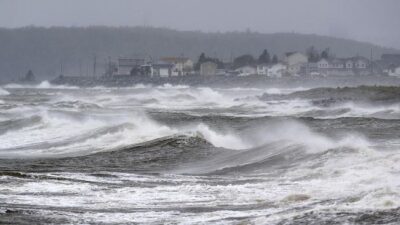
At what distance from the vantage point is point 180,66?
579 feet

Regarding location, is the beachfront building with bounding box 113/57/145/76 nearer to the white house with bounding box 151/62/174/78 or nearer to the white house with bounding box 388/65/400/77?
the white house with bounding box 151/62/174/78

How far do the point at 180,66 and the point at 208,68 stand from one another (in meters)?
12.4

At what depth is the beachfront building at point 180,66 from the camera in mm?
173500

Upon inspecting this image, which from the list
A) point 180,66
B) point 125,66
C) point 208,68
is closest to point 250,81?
point 208,68

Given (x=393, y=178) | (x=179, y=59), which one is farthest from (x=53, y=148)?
(x=179, y=59)

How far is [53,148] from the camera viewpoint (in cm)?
2519

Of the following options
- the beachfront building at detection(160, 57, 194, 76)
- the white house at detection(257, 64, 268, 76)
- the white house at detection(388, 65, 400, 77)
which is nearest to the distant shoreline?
the beachfront building at detection(160, 57, 194, 76)

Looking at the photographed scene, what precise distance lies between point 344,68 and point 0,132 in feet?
417

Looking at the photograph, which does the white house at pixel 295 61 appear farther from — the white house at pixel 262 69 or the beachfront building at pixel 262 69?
the white house at pixel 262 69

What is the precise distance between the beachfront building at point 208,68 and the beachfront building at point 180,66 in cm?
772

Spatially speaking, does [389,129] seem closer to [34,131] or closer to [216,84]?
[34,131]

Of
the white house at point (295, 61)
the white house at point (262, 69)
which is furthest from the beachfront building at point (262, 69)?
the white house at point (295, 61)

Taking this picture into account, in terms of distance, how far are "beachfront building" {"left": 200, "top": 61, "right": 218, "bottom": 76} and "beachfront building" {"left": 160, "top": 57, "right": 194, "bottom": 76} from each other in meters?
7.72

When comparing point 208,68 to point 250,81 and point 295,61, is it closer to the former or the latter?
point 295,61
